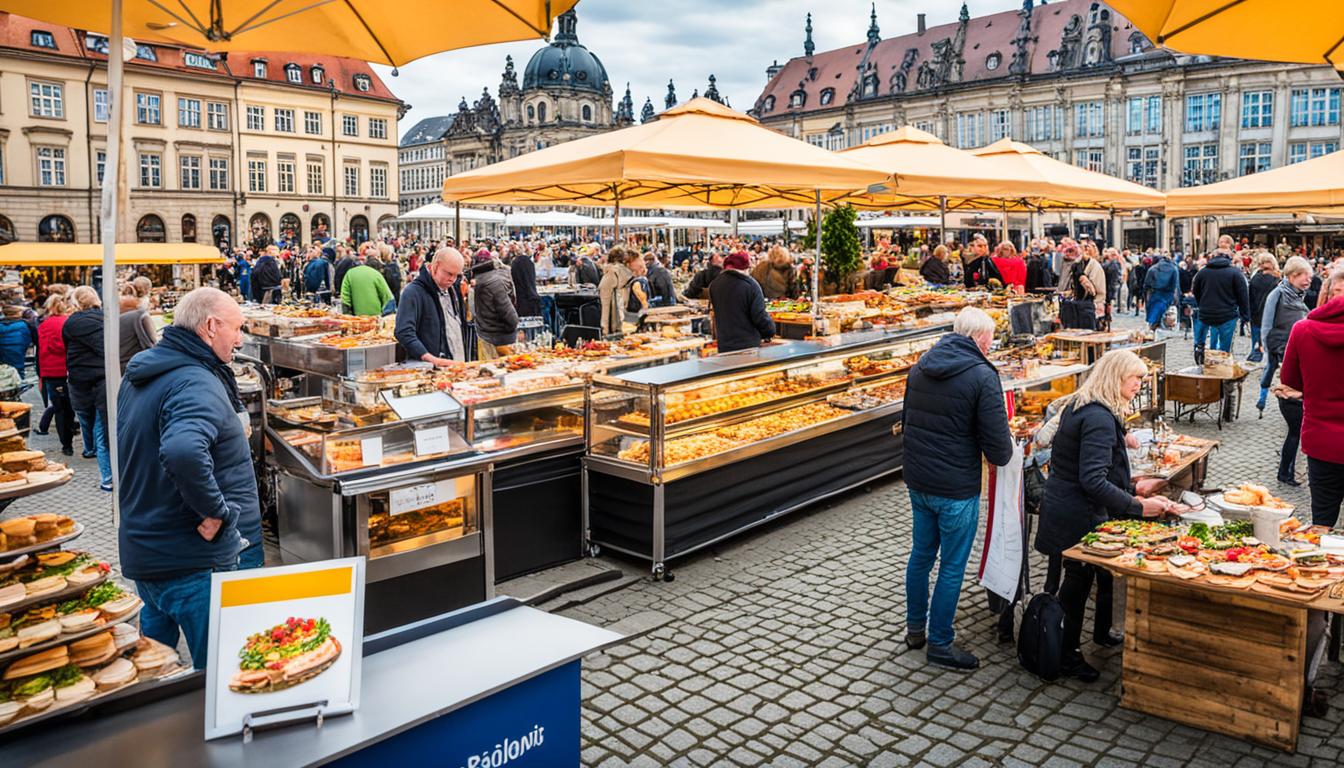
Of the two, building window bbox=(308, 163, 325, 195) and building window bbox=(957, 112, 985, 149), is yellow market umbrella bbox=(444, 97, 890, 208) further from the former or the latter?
building window bbox=(957, 112, 985, 149)

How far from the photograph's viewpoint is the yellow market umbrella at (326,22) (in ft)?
13.9

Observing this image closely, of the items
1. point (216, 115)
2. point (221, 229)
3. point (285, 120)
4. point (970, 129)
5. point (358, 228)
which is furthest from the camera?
point (970, 129)

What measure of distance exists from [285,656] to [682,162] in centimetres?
586

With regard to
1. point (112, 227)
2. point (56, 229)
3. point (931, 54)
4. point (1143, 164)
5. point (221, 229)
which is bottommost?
point (112, 227)

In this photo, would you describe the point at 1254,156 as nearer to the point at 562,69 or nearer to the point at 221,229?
the point at 221,229

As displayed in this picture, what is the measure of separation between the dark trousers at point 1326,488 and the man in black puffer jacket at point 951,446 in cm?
243

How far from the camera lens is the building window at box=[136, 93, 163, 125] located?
51.6 m

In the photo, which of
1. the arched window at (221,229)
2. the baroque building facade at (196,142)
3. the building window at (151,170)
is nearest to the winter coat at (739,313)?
the baroque building facade at (196,142)

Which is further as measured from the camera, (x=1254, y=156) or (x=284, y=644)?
(x=1254, y=156)

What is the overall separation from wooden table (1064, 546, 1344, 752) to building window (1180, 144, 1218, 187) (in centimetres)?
5573

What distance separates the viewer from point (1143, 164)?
2176 inches

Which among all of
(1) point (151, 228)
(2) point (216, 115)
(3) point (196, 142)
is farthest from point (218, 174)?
(1) point (151, 228)

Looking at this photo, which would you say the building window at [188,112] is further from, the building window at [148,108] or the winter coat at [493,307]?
the winter coat at [493,307]

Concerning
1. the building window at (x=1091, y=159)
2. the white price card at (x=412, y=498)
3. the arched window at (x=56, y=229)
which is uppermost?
the building window at (x=1091, y=159)
